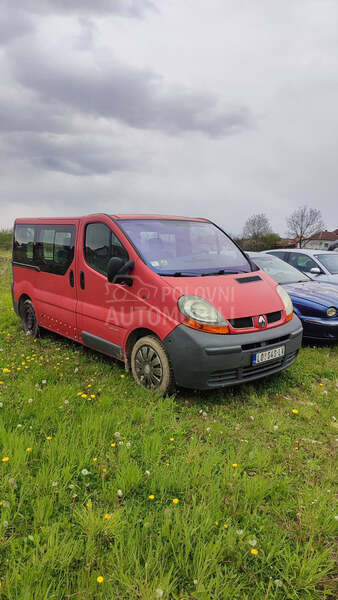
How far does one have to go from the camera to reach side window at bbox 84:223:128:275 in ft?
12.8

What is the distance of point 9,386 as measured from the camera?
3695mm

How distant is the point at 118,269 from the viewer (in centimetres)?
357

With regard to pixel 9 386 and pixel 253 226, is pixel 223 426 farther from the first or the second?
pixel 253 226

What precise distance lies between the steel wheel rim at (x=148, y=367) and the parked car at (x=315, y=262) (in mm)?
4880

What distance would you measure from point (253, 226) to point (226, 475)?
65615 mm

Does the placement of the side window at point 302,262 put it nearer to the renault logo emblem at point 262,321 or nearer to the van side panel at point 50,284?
the renault logo emblem at point 262,321

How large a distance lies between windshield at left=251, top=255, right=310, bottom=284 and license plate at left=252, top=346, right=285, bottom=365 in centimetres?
296

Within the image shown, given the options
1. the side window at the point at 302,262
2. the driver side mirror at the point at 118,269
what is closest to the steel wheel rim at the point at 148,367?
the driver side mirror at the point at 118,269

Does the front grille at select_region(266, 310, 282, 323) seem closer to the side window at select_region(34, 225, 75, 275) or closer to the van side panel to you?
the van side panel

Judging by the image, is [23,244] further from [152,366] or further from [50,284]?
[152,366]

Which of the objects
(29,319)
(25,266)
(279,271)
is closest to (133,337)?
(29,319)

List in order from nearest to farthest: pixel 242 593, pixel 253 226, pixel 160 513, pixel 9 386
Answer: pixel 242 593
pixel 160 513
pixel 9 386
pixel 253 226

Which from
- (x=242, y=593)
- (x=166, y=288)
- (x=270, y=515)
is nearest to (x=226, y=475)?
(x=270, y=515)

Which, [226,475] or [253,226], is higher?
[253,226]
